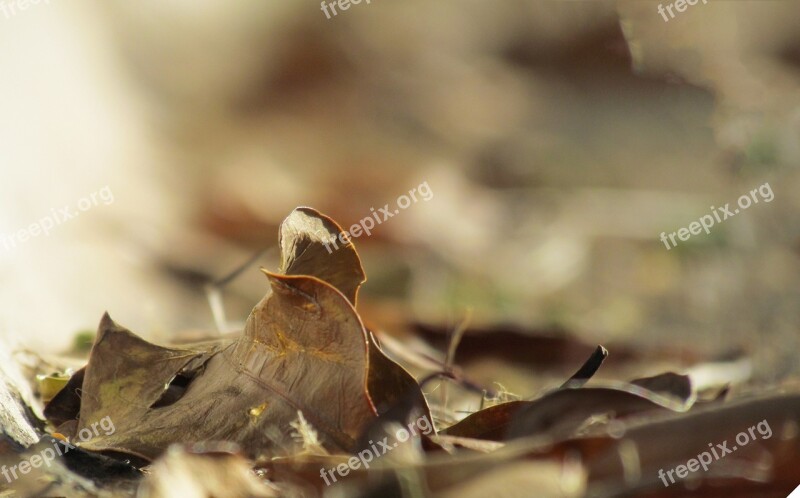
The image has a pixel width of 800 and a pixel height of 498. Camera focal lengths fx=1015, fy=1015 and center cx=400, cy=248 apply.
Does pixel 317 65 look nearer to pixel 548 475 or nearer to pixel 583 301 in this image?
pixel 583 301

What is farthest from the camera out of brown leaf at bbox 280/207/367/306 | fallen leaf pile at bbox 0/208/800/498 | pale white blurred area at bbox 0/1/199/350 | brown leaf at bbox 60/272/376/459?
pale white blurred area at bbox 0/1/199/350

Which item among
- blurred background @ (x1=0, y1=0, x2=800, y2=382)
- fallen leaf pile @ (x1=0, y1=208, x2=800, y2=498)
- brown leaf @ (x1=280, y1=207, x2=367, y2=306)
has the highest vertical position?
brown leaf @ (x1=280, y1=207, x2=367, y2=306)

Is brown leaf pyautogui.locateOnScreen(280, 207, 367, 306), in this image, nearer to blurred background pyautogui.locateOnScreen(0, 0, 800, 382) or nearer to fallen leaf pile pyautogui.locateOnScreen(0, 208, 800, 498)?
fallen leaf pile pyautogui.locateOnScreen(0, 208, 800, 498)

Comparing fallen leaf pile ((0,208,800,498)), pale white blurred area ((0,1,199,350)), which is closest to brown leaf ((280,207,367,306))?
fallen leaf pile ((0,208,800,498))

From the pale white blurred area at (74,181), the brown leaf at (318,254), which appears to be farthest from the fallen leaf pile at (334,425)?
the pale white blurred area at (74,181)

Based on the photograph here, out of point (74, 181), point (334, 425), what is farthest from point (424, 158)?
point (334, 425)

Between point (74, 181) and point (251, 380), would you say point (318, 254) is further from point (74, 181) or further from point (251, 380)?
point (74, 181)

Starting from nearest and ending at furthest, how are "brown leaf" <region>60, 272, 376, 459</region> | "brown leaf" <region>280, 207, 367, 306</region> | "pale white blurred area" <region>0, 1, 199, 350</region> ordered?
"brown leaf" <region>60, 272, 376, 459</region> → "brown leaf" <region>280, 207, 367, 306</region> → "pale white blurred area" <region>0, 1, 199, 350</region>

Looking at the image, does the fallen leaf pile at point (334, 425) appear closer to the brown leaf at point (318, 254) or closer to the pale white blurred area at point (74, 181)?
the brown leaf at point (318, 254)
